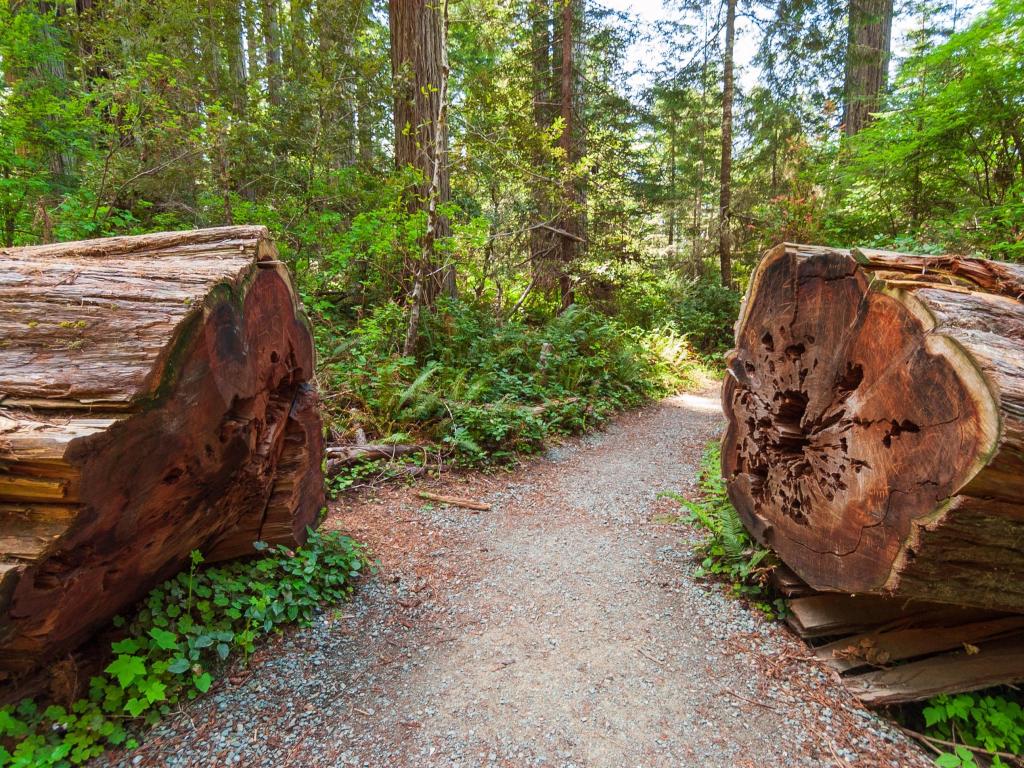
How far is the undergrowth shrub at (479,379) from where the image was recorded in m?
5.80

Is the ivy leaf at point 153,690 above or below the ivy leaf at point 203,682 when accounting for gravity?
above

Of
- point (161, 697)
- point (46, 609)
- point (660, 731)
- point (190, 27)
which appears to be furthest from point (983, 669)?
point (190, 27)

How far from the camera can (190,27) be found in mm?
8406

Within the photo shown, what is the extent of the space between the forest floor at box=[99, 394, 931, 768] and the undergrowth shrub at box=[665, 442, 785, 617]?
133 millimetres

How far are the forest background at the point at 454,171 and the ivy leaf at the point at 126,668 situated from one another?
3509 mm

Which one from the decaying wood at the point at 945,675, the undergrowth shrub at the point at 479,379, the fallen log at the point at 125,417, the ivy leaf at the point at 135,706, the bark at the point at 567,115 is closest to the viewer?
the fallen log at the point at 125,417

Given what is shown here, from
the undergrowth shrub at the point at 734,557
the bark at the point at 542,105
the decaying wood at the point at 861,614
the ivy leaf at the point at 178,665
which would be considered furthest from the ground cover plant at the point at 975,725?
the bark at the point at 542,105

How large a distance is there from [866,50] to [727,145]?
11.2 feet

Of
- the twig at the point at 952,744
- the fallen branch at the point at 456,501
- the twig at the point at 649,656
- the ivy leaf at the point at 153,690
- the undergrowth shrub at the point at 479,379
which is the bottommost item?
the twig at the point at 952,744

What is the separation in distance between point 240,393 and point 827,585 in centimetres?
330

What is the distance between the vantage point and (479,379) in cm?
681

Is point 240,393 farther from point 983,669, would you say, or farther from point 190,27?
point 190,27

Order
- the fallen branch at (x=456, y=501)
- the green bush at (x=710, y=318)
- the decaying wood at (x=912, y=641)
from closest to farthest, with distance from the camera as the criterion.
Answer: the decaying wood at (x=912, y=641), the fallen branch at (x=456, y=501), the green bush at (x=710, y=318)

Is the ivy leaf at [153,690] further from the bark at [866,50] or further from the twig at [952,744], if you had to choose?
the bark at [866,50]
